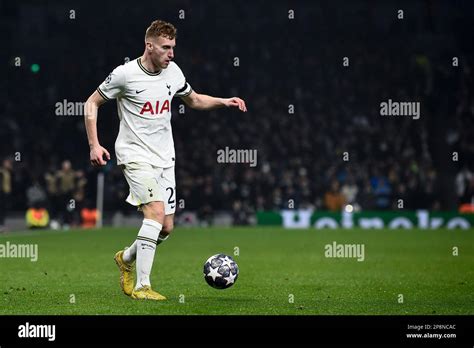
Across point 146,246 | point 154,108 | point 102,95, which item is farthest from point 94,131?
point 146,246

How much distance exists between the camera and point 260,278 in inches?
580

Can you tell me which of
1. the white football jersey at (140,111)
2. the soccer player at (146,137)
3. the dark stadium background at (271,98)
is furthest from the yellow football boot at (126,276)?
the dark stadium background at (271,98)

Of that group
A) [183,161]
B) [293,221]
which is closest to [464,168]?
[293,221]

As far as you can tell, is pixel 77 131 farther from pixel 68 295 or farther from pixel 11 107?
pixel 68 295

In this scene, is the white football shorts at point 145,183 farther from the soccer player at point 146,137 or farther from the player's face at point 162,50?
the player's face at point 162,50

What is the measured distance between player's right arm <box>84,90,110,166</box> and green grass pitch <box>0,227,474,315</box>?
1.47 m

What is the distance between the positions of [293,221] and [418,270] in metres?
17.9

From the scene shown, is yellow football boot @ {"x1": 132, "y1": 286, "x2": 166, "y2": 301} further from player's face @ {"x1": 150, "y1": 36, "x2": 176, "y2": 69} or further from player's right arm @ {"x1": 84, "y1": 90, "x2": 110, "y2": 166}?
player's face @ {"x1": 150, "y1": 36, "x2": 176, "y2": 69}

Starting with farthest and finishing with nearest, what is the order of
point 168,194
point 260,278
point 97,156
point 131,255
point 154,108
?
point 260,278 < point 131,255 < point 168,194 < point 154,108 < point 97,156

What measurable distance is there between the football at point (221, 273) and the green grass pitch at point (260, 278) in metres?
0.19

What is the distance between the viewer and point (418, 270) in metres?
16.4

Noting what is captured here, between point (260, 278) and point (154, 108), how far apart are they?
4.05 metres

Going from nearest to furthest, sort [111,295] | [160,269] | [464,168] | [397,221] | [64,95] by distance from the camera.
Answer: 1. [111,295]
2. [160,269]
3. [397,221]
4. [464,168]
5. [64,95]

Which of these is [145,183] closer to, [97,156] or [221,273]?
[97,156]
